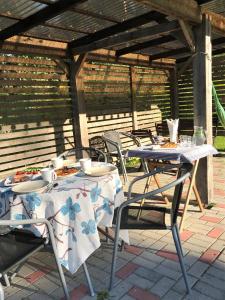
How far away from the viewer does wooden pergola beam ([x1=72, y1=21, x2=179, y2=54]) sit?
401cm

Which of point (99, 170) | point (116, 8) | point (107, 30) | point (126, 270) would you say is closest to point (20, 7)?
point (116, 8)

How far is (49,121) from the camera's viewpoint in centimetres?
573

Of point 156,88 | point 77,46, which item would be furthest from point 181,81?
point 77,46

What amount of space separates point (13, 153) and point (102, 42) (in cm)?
234

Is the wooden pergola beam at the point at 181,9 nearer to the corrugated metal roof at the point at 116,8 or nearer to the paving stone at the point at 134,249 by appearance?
the corrugated metal roof at the point at 116,8

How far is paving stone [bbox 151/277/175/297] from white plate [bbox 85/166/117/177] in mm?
900

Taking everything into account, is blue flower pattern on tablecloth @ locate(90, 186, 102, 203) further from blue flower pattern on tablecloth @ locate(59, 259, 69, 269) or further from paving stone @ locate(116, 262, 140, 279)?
paving stone @ locate(116, 262, 140, 279)

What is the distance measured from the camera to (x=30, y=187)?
2098 millimetres

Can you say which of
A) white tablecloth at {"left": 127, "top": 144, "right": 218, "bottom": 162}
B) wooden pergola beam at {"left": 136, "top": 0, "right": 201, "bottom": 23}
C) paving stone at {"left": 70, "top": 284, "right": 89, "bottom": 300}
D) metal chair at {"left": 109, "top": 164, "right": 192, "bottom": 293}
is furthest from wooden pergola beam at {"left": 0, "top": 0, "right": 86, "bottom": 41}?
paving stone at {"left": 70, "top": 284, "right": 89, "bottom": 300}

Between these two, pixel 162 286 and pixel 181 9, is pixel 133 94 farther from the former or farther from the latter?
pixel 162 286

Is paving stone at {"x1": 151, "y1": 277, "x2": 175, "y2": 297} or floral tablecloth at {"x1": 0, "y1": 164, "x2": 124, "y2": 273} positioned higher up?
floral tablecloth at {"x1": 0, "y1": 164, "x2": 124, "y2": 273}

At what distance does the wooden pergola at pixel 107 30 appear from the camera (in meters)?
3.61

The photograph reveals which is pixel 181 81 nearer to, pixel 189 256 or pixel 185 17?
pixel 185 17

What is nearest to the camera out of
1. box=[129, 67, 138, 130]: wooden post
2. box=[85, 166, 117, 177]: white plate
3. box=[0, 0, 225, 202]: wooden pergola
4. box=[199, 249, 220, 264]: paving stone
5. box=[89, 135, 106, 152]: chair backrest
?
box=[85, 166, 117, 177]: white plate
